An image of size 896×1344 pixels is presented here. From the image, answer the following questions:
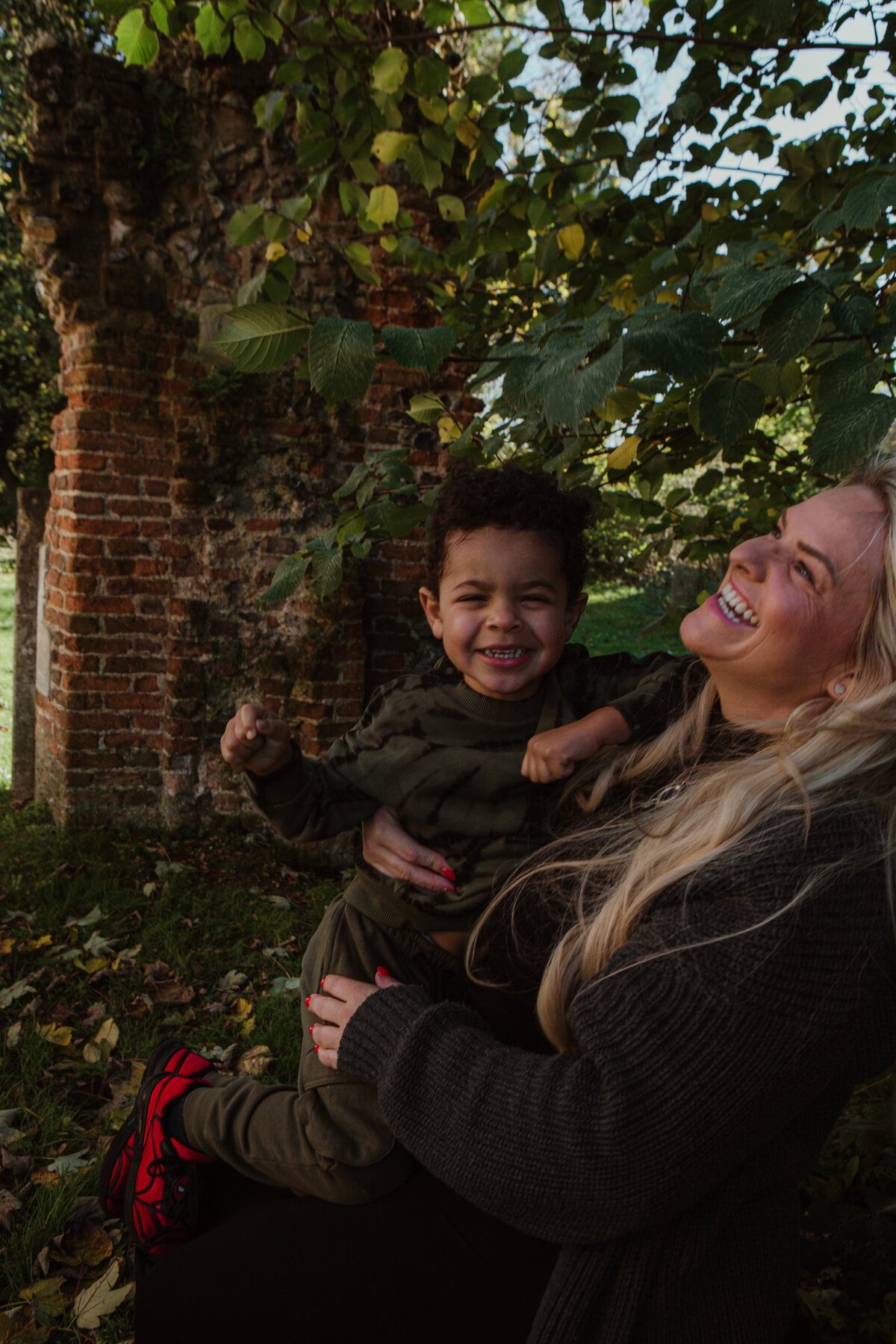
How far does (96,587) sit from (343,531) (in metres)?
2.37

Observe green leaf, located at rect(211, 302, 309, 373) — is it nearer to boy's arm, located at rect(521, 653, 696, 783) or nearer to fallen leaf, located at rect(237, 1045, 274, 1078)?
boy's arm, located at rect(521, 653, 696, 783)

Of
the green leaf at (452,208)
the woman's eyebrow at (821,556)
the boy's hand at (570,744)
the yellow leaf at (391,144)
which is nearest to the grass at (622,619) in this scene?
the green leaf at (452,208)

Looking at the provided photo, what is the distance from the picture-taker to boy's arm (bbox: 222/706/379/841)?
5.63 feet

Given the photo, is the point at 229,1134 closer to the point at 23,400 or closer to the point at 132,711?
the point at 132,711

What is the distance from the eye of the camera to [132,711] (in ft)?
13.7

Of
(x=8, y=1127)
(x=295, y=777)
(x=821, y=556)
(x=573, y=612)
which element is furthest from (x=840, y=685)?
(x=8, y=1127)

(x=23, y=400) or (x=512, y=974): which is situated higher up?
(x=23, y=400)

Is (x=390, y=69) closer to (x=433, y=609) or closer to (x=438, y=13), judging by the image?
(x=438, y=13)

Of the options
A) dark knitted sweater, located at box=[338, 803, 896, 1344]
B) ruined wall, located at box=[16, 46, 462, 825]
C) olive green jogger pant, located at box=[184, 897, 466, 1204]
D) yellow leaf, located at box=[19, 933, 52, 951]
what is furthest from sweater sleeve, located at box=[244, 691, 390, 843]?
ruined wall, located at box=[16, 46, 462, 825]

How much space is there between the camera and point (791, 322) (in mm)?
1187

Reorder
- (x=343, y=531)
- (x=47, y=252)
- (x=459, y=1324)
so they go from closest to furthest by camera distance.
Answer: (x=459, y=1324) < (x=343, y=531) < (x=47, y=252)

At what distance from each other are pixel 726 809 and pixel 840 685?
0.30 m

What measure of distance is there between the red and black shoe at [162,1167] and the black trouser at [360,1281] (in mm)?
180

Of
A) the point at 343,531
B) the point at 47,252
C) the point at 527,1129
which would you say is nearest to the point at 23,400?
the point at 47,252
